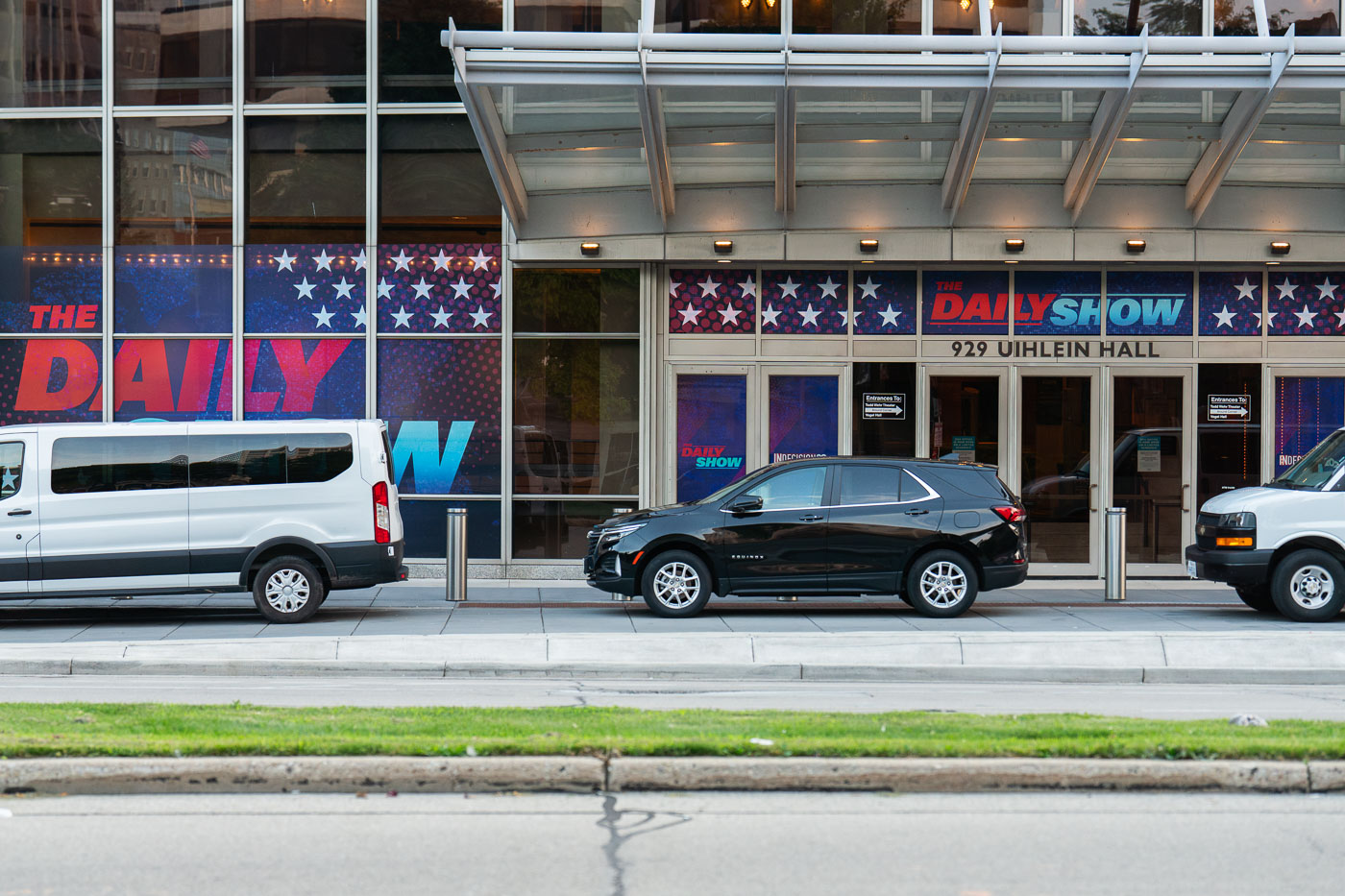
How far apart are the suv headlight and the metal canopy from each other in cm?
483

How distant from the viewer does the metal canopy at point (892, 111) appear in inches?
575

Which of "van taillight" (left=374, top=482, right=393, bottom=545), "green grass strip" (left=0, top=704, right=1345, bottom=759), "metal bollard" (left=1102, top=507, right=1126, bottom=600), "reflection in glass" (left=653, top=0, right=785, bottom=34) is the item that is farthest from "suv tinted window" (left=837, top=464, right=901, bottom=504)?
"green grass strip" (left=0, top=704, right=1345, bottom=759)

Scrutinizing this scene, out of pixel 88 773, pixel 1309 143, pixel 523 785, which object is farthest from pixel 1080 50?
pixel 88 773

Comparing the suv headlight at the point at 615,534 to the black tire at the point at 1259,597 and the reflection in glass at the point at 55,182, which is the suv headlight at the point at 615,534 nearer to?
the black tire at the point at 1259,597

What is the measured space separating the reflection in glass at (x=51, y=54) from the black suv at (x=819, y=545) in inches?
398

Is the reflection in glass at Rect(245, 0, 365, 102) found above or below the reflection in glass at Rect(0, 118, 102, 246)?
above

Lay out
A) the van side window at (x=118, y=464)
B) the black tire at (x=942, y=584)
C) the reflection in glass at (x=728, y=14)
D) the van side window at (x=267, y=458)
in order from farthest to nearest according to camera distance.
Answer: the reflection in glass at (x=728, y=14) → the black tire at (x=942, y=584) → the van side window at (x=267, y=458) → the van side window at (x=118, y=464)

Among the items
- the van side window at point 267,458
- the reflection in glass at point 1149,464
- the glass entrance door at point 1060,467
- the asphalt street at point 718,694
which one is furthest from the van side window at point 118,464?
the reflection in glass at point 1149,464

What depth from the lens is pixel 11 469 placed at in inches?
531

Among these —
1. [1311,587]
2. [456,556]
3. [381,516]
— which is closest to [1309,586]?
[1311,587]

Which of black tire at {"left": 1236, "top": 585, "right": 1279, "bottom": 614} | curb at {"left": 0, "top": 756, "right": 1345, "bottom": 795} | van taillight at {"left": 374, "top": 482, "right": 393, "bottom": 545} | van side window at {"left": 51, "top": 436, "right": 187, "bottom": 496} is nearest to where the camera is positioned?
curb at {"left": 0, "top": 756, "right": 1345, "bottom": 795}

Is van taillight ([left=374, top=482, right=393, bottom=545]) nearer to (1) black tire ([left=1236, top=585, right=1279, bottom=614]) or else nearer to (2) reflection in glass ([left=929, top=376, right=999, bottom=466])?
(2) reflection in glass ([left=929, top=376, right=999, bottom=466])

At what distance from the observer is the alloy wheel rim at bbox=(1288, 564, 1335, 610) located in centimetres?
1399

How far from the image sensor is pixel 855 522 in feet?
46.0
